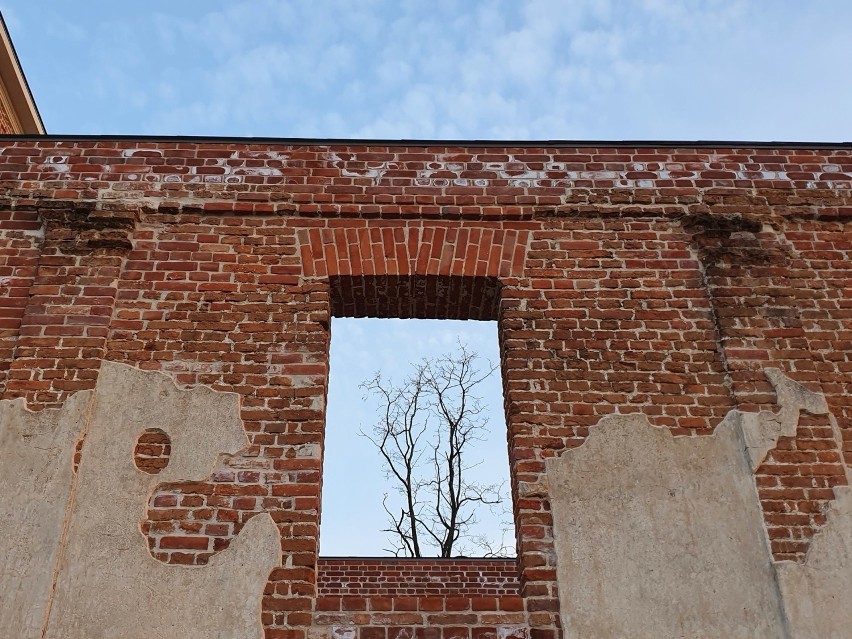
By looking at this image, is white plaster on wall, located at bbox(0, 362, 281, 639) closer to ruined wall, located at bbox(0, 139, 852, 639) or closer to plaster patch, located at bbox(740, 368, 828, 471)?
ruined wall, located at bbox(0, 139, 852, 639)

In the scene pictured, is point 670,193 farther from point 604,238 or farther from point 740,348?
point 740,348

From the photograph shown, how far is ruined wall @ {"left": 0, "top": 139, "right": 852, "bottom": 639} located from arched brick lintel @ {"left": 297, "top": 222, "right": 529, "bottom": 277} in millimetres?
21

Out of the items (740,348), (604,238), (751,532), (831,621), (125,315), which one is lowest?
(831,621)

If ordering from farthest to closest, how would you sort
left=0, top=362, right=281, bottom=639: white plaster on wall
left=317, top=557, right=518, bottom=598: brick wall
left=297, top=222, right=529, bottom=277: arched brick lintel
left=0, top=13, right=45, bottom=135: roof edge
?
left=317, top=557, right=518, bottom=598: brick wall
left=0, top=13, right=45, bottom=135: roof edge
left=297, top=222, right=529, bottom=277: arched brick lintel
left=0, top=362, right=281, bottom=639: white plaster on wall

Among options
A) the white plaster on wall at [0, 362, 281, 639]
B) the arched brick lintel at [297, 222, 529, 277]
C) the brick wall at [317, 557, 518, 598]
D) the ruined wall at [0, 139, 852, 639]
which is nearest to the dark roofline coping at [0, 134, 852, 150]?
the ruined wall at [0, 139, 852, 639]

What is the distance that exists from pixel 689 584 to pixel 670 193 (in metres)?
2.93

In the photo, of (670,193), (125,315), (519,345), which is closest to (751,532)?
(519,345)

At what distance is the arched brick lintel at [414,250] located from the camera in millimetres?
5180

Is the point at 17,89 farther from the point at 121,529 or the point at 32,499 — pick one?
the point at 121,529

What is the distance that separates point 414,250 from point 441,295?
396 millimetres

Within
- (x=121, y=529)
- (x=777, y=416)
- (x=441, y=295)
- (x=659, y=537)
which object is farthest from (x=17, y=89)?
(x=777, y=416)

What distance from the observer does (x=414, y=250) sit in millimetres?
Result: 5266

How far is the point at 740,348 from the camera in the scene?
486 cm

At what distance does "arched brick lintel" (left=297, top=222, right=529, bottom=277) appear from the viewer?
17.0 ft
